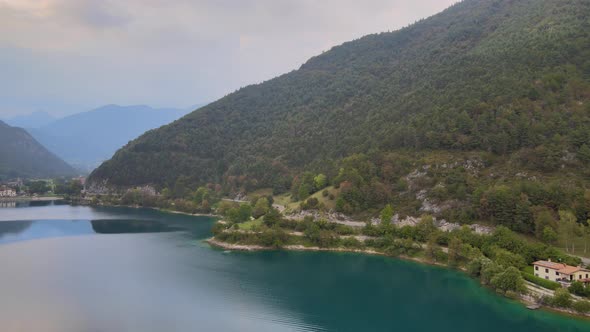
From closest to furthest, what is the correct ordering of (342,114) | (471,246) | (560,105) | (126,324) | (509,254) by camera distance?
(126,324)
(509,254)
(471,246)
(560,105)
(342,114)

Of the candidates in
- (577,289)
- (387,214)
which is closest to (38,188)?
(387,214)

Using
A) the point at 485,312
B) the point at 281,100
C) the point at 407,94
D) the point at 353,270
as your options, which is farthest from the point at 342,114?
the point at 485,312

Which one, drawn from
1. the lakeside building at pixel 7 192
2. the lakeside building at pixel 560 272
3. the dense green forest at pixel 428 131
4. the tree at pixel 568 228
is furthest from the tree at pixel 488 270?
the lakeside building at pixel 7 192

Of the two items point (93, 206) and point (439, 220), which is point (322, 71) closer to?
point (93, 206)

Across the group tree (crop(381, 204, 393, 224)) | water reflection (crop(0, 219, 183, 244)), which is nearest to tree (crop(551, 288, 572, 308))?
tree (crop(381, 204, 393, 224))

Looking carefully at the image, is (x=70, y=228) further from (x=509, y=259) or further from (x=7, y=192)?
(x=7, y=192)

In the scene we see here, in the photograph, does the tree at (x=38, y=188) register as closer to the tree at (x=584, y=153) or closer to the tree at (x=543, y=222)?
the tree at (x=543, y=222)
